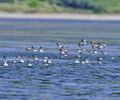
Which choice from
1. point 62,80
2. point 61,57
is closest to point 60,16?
point 61,57

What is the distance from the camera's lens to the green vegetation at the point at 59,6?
145m

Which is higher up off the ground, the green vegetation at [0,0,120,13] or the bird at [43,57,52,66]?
the bird at [43,57,52,66]

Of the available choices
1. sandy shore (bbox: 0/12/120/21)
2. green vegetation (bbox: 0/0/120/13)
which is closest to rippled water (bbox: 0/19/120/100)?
sandy shore (bbox: 0/12/120/21)

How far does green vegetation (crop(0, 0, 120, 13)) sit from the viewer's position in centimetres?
14500

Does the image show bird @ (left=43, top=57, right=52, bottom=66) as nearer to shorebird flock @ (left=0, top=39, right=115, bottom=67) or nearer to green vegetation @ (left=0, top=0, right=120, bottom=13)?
shorebird flock @ (left=0, top=39, right=115, bottom=67)

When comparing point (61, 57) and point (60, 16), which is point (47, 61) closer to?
point (61, 57)

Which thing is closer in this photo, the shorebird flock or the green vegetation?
the shorebird flock

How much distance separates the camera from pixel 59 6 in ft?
490

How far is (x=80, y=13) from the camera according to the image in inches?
5694

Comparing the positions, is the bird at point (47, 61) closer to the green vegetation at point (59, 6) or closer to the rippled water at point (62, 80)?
the rippled water at point (62, 80)

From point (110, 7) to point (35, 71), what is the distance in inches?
4466

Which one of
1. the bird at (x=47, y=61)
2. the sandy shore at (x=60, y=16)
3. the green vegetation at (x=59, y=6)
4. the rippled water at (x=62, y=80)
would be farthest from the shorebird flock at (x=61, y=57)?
the green vegetation at (x=59, y=6)

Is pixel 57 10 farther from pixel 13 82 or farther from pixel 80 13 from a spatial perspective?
pixel 13 82

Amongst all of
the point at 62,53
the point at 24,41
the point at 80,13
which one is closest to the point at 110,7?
the point at 80,13
